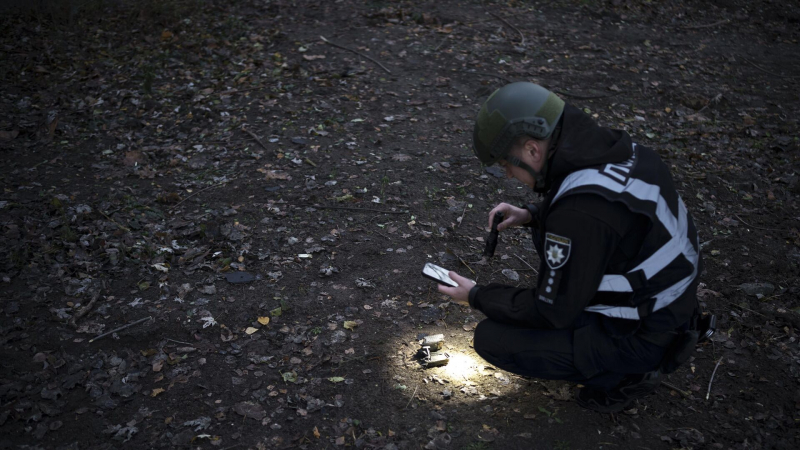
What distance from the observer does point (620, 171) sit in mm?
2715

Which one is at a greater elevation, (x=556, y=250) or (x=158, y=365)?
(x=556, y=250)

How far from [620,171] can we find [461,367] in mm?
1757

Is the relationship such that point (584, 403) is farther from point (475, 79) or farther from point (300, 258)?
point (475, 79)

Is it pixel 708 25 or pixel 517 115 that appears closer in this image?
pixel 517 115

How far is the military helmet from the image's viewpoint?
284cm

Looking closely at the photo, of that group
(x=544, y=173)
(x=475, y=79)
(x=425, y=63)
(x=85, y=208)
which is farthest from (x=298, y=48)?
(x=544, y=173)

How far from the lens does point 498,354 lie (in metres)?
3.28

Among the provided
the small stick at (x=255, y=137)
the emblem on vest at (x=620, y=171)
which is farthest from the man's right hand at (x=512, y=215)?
the small stick at (x=255, y=137)

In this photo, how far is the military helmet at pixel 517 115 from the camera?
2.84 meters

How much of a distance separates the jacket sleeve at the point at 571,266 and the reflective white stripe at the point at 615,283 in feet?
0.45

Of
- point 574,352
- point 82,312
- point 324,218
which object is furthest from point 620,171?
point 82,312

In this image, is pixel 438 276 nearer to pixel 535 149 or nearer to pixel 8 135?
pixel 535 149

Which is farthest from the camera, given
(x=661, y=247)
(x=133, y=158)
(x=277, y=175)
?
(x=133, y=158)

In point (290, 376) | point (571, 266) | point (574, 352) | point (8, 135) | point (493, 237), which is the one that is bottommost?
point (8, 135)
